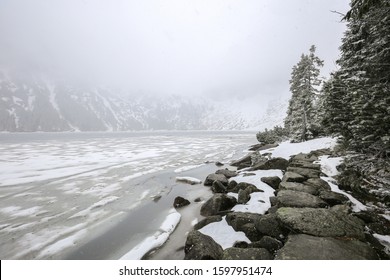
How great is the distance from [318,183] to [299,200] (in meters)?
2.77

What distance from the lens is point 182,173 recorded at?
66.1 ft

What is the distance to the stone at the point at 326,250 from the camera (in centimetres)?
541

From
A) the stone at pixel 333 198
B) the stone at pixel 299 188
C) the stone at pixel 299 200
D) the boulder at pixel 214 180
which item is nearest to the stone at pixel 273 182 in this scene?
the stone at pixel 299 188

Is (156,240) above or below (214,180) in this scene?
below

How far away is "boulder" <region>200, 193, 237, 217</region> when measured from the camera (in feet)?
33.2

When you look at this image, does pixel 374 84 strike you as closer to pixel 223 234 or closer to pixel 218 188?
pixel 223 234

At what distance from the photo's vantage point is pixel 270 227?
722 cm

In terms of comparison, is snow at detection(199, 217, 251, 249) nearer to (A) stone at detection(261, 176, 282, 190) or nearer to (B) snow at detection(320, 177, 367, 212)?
(B) snow at detection(320, 177, 367, 212)

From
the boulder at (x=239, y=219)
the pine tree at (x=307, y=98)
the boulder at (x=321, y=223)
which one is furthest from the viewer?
the pine tree at (x=307, y=98)

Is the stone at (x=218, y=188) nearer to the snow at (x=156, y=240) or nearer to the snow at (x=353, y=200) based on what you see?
the snow at (x=156, y=240)

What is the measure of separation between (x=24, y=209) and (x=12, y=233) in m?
2.99

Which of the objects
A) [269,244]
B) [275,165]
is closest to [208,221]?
A: [269,244]

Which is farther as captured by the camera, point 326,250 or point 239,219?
point 239,219

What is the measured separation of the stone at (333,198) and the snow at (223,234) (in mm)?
4232
